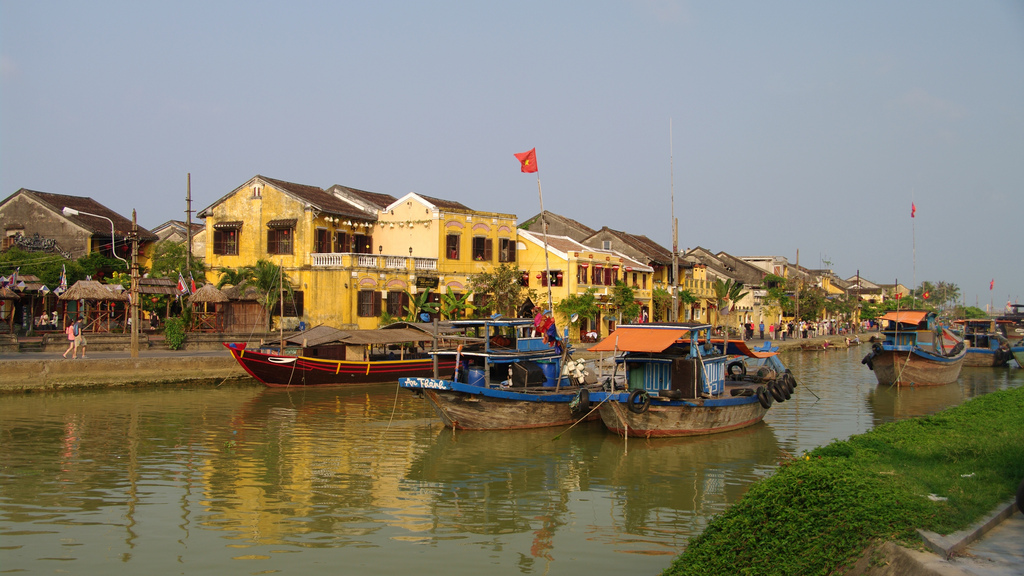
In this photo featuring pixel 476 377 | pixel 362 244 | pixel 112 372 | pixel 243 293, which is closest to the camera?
pixel 476 377

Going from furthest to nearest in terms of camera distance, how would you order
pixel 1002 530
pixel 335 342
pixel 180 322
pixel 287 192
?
1. pixel 287 192
2. pixel 180 322
3. pixel 335 342
4. pixel 1002 530

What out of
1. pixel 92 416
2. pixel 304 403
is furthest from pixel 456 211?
pixel 92 416

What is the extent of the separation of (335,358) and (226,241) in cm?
1494

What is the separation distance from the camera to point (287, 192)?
3988 cm

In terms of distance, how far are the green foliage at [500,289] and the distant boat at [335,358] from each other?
32.6ft

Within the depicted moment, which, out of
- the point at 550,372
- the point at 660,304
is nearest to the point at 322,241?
the point at 550,372

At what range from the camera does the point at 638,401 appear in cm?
1794

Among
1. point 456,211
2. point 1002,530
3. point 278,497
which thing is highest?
point 456,211

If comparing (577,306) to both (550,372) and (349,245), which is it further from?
(550,372)

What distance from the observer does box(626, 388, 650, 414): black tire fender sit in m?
17.9

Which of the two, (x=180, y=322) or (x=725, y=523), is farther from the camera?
(x=180, y=322)

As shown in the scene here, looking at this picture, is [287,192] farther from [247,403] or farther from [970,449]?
[970,449]

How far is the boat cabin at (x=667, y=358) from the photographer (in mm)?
18391

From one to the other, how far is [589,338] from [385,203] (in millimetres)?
14465
